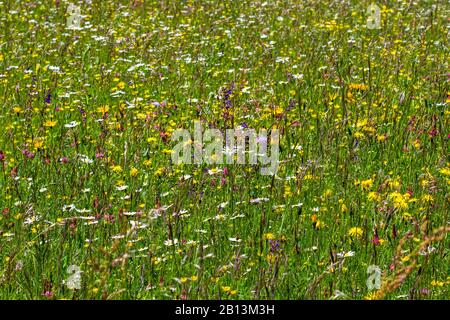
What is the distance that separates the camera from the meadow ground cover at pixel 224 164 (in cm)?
368

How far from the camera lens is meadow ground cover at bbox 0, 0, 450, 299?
12.1 feet

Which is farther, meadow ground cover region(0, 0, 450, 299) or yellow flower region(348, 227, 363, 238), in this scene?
yellow flower region(348, 227, 363, 238)

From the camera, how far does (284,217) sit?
13.8 feet

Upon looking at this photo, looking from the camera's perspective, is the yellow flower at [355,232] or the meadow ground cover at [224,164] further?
the yellow flower at [355,232]

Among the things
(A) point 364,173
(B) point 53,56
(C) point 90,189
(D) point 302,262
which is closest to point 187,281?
(D) point 302,262

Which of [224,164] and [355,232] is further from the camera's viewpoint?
[224,164]

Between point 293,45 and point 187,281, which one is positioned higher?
point 187,281

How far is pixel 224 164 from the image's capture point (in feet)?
16.6

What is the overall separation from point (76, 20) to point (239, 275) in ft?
19.4

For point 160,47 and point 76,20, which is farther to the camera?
point 76,20

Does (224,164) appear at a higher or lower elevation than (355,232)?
lower

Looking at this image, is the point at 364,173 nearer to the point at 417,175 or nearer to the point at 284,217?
the point at 417,175
